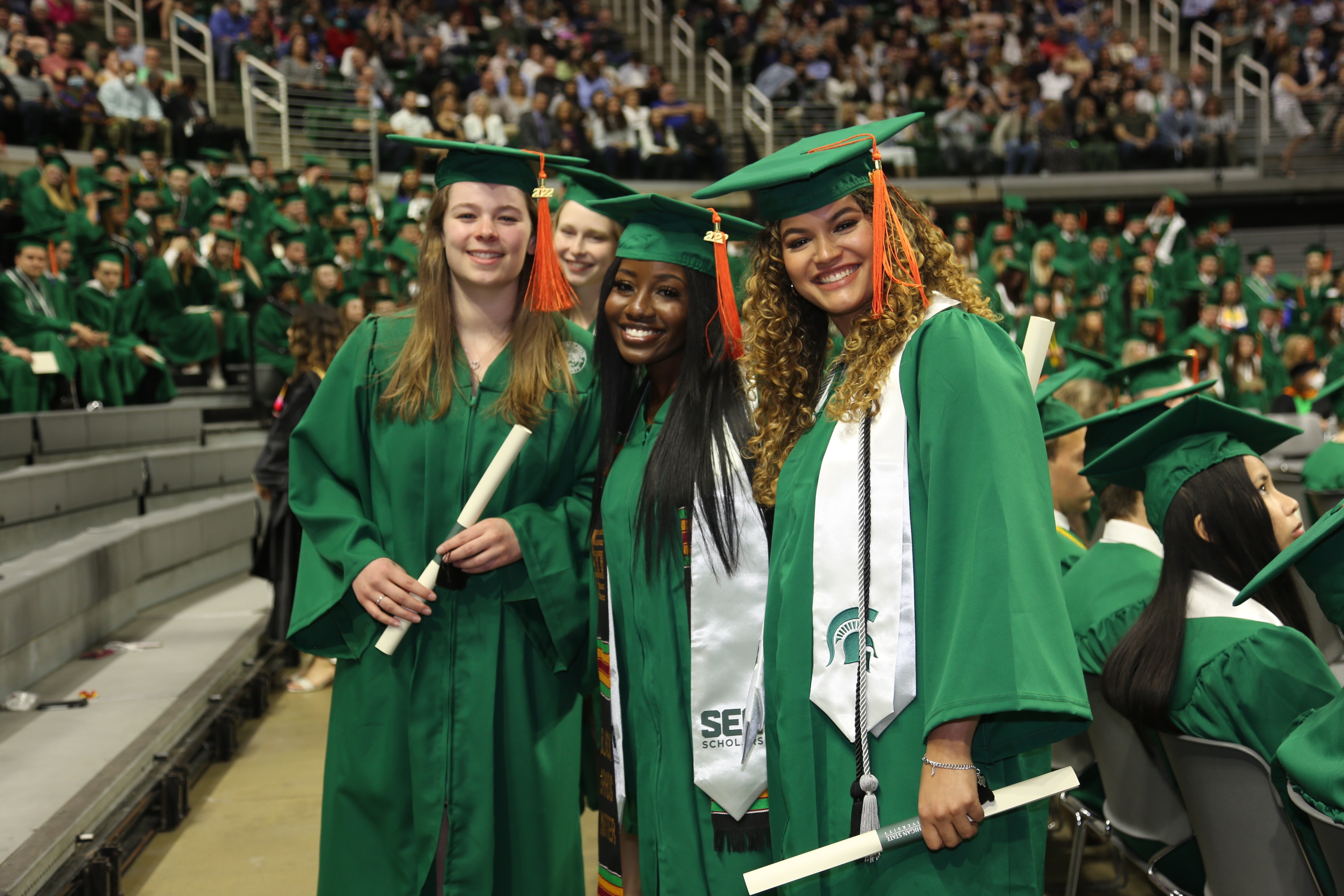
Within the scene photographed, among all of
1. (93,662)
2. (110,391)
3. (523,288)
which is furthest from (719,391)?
(110,391)

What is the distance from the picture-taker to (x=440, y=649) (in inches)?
89.5

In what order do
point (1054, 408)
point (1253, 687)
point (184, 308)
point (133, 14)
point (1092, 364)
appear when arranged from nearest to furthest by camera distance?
point (1253, 687) < point (1054, 408) < point (1092, 364) < point (184, 308) < point (133, 14)

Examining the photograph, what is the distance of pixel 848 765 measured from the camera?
1.60 meters

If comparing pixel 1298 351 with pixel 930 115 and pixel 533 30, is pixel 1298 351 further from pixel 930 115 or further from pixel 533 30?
pixel 533 30

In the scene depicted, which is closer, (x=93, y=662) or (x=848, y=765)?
(x=848, y=765)

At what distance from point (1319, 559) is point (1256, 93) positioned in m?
19.0

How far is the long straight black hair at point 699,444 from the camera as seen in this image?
6.42 feet

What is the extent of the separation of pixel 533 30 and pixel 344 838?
1734 cm

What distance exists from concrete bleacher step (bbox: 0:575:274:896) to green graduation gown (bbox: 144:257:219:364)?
411 centimetres

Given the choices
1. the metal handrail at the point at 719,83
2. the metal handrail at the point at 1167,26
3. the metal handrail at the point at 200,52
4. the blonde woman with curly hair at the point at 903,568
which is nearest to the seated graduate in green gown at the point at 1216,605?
the blonde woman with curly hair at the point at 903,568

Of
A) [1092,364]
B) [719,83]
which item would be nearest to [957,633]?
[1092,364]

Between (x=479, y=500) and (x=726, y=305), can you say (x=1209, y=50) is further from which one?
(x=479, y=500)

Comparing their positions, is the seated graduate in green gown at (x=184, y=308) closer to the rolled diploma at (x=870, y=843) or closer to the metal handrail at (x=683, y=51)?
the rolled diploma at (x=870, y=843)

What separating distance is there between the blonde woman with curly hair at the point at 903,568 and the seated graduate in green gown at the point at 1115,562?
807 mm
